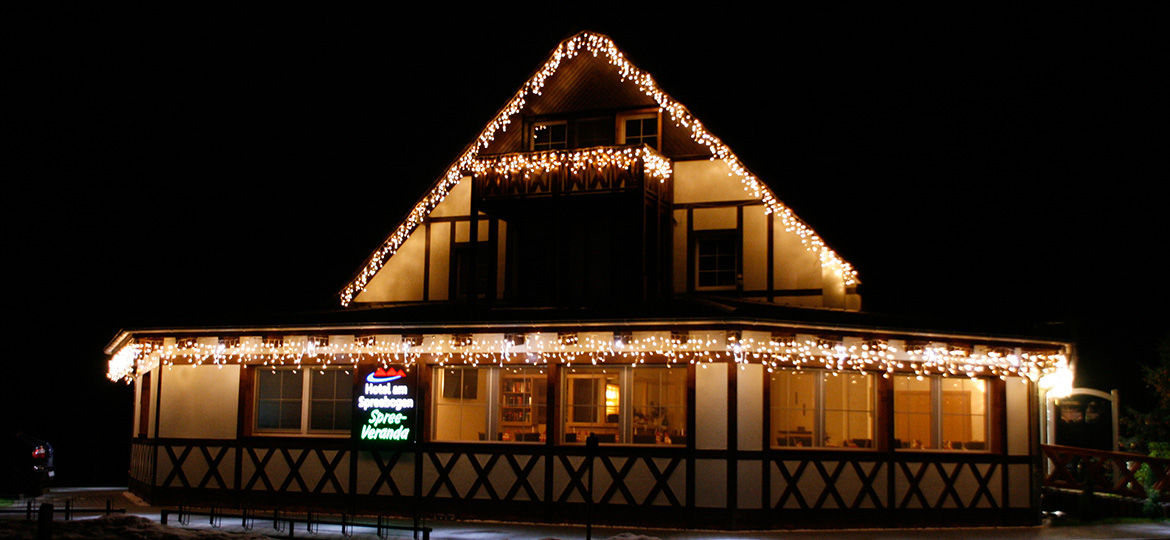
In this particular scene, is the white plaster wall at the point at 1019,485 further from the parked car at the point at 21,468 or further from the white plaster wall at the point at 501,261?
the parked car at the point at 21,468

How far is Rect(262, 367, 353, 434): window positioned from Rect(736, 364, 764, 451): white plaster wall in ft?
21.6

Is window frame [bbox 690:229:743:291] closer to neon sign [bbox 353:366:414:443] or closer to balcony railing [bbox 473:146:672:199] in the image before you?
balcony railing [bbox 473:146:672:199]

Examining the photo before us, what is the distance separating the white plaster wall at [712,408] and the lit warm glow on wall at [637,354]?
0.24 m

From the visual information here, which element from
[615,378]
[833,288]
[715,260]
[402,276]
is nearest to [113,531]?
[615,378]

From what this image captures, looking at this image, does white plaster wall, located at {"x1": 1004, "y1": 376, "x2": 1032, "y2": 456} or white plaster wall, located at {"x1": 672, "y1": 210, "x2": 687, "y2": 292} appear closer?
white plaster wall, located at {"x1": 1004, "y1": 376, "x2": 1032, "y2": 456}

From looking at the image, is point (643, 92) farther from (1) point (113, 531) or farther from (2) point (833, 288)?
(1) point (113, 531)

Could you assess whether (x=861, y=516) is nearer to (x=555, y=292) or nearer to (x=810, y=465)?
(x=810, y=465)

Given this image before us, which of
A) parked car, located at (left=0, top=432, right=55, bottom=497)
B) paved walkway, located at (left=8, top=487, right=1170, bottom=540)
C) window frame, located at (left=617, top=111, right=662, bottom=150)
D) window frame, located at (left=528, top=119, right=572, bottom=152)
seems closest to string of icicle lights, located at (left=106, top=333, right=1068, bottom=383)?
paved walkway, located at (left=8, top=487, right=1170, bottom=540)

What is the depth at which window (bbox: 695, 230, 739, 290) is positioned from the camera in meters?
20.2

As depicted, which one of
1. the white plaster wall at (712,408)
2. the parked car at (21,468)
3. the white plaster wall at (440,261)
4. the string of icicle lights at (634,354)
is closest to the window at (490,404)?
the string of icicle lights at (634,354)

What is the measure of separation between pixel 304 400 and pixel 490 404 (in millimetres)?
3421

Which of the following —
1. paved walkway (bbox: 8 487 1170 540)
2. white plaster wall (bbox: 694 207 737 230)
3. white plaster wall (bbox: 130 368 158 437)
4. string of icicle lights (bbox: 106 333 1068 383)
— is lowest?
paved walkway (bbox: 8 487 1170 540)

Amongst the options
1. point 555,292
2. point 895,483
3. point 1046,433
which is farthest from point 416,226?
point 1046,433

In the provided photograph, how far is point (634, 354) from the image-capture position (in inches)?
660
